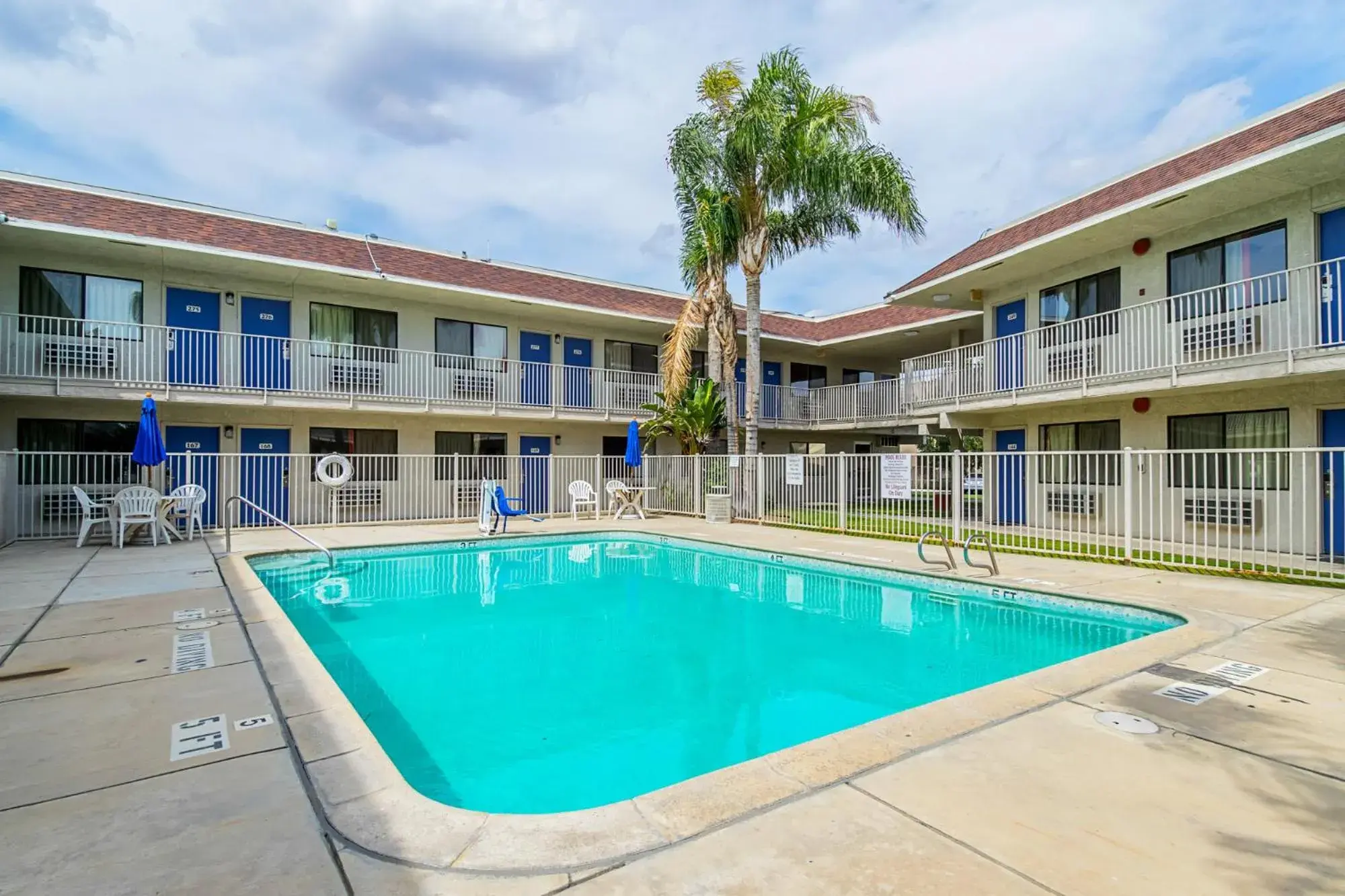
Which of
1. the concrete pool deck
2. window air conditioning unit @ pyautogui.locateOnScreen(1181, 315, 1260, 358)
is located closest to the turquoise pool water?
the concrete pool deck

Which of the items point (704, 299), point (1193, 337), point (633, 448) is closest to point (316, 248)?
point (633, 448)

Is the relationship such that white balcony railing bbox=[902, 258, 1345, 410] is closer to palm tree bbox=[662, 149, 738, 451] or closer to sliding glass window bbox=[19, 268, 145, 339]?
palm tree bbox=[662, 149, 738, 451]

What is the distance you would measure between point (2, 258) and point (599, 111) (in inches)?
519

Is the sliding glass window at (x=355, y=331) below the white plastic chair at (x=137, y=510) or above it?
above

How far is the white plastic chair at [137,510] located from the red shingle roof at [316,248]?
5.55 meters

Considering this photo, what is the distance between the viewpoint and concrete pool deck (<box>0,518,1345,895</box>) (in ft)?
7.62

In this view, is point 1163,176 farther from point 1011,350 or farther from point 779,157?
point 779,157

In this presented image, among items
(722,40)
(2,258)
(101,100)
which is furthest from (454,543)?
(722,40)

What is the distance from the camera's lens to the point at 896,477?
13.1 meters

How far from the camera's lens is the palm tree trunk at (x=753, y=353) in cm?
1731

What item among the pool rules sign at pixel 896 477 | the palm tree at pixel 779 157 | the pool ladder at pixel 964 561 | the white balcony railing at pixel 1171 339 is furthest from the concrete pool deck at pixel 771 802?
the palm tree at pixel 779 157

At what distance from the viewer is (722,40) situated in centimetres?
1717

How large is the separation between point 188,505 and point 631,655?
1118cm

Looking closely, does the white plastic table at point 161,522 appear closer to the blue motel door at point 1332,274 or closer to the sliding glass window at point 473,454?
the sliding glass window at point 473,454
